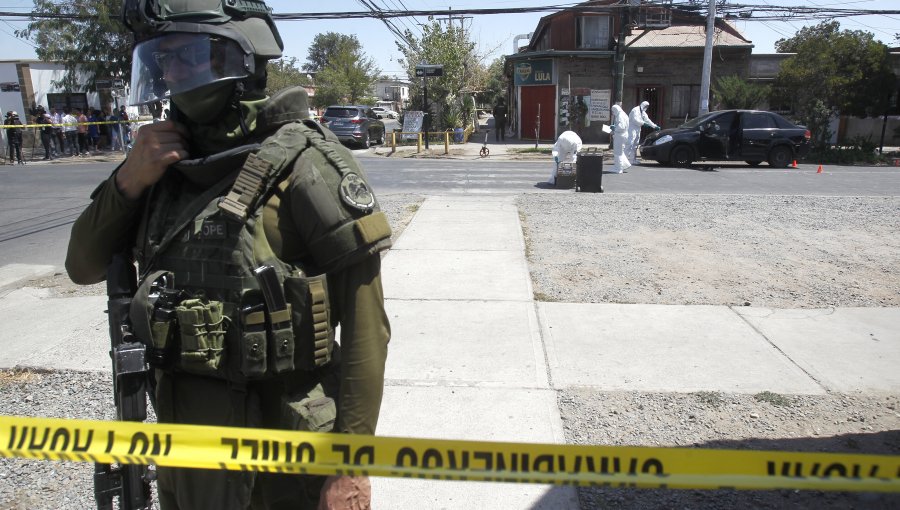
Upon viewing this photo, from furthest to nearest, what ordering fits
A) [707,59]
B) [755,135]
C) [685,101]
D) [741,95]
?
[685,101] → [741,95] → [707,59] → [755,135]

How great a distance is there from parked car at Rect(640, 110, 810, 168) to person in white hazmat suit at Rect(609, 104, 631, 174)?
2.13 metres

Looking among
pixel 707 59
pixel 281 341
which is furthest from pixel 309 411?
pixel 707 59

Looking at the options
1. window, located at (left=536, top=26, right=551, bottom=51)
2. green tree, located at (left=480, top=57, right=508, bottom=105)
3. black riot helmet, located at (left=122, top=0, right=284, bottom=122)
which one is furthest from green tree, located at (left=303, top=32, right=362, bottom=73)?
black riot helmet, located at (left=122, top=0, right=284, bottom=122)

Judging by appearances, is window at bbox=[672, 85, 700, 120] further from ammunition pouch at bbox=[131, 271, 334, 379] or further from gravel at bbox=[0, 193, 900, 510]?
ammunition pouch at bbox=[131, 271, 334, 379]

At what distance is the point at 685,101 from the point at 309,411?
1156 inches

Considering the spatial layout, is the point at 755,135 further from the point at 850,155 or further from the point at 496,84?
the point at 496,84

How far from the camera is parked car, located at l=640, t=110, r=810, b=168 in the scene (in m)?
17.4

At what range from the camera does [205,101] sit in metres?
1.72

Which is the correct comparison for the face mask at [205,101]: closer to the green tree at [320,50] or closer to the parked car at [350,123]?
the parked car at [350,123]

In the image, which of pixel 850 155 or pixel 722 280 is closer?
pixel 722 280

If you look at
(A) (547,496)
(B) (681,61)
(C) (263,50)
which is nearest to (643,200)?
(A) (547,496)

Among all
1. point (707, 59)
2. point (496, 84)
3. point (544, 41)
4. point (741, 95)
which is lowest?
point (741, 95)

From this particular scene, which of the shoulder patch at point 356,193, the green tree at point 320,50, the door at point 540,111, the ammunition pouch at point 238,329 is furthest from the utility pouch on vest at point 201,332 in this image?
the green tree at point 320,50

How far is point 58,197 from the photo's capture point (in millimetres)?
12469
